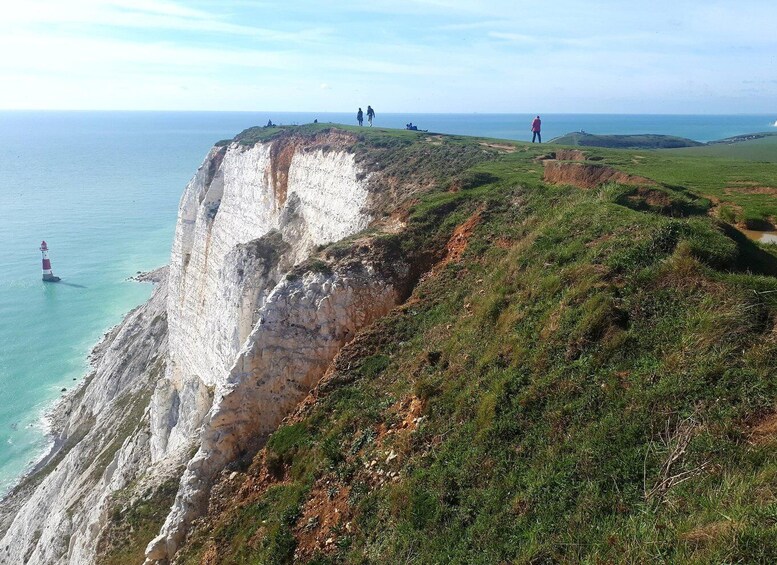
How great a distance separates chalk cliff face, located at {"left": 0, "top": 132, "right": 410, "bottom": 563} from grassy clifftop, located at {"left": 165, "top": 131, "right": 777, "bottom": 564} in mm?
1653

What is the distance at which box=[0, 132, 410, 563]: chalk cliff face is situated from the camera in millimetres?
15312

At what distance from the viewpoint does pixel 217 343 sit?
29.1m

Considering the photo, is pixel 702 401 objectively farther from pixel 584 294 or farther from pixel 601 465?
pixel 584 294

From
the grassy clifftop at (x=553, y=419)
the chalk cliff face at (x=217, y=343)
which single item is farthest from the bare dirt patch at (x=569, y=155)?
the chalk cliff face at (x=217, y=343)

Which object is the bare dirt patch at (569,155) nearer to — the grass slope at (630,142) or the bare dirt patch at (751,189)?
the bare dirt patch at (751,189)

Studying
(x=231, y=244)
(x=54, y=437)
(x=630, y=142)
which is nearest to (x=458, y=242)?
(x=231, y=244)

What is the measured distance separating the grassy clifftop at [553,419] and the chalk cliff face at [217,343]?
65.1 inches

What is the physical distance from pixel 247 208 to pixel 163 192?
283ft

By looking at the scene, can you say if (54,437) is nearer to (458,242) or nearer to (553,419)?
(458,242)

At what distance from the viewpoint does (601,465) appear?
732cm

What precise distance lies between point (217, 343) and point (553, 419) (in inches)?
949

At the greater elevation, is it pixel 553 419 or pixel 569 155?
pixel 569 155

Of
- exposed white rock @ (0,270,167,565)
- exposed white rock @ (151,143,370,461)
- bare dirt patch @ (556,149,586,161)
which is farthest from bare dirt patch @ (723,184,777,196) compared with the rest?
exposed white rock @ (0,270,167,565)

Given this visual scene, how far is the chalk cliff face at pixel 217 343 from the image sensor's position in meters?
15.3
